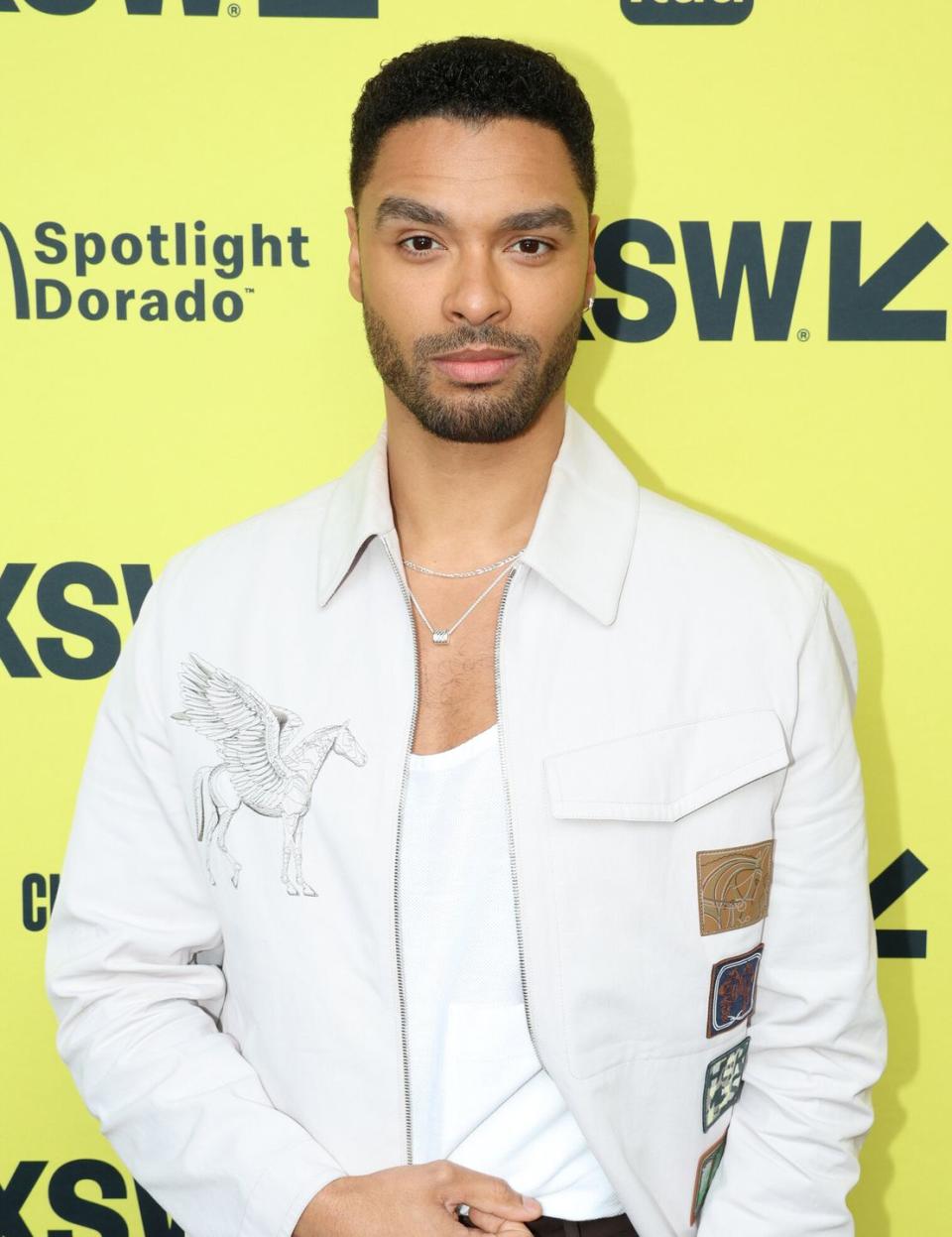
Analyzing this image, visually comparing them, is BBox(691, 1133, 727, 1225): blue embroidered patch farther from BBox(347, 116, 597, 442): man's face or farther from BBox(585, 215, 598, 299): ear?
BBox(585, 215, 598, 299): ear

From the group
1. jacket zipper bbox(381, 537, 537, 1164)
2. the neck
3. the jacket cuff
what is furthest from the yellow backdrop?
the jacket cuff

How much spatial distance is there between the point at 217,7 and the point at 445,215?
69cm

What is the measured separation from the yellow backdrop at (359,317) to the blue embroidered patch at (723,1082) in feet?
2.07

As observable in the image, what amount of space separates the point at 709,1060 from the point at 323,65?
140 cm

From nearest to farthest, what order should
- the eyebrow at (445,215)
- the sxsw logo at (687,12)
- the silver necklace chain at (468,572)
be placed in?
the eyebrow at (445,215) → the silver necklace chain at (468,572) → the sxsw logo at (687,12)

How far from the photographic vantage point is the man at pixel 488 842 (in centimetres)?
142

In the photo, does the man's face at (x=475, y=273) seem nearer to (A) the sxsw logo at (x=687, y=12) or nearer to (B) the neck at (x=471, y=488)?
(B) the neck at (x=471, y=488)

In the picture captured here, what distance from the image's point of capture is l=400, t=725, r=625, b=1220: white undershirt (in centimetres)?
143

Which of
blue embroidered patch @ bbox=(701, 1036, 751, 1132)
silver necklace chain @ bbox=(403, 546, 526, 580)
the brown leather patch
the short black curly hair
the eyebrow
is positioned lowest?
blue embroidered patch @ bbox=(701, 1036, 751, 1132)

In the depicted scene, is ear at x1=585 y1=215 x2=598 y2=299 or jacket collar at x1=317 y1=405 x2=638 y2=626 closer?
jacket collar at x1=317 y1=405 x2=638 y2=626

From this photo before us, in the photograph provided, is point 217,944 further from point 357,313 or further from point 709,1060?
point 357,313

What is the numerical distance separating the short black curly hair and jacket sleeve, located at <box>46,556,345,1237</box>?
63 centimetres

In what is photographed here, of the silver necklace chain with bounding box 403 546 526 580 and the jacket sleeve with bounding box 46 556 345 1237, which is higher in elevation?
the silver necklace chain with bounding box 403 546 526 580

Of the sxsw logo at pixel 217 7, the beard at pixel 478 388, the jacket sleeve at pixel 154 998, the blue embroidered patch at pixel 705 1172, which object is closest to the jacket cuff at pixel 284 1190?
the jacket sleeve at pixel 154 998
